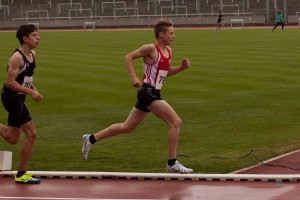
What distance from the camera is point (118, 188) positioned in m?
10.6

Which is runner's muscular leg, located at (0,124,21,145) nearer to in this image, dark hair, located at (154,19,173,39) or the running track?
the running track

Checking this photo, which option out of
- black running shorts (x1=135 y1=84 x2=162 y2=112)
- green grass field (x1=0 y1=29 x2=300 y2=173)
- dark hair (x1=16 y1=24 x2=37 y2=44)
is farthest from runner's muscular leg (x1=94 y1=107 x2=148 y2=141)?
dark hair (x1=16 y1=24 x2=37 y2=44)

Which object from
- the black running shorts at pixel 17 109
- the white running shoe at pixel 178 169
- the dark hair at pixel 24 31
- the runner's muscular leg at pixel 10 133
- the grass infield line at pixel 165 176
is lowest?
the grass infield line at pixel 165 176

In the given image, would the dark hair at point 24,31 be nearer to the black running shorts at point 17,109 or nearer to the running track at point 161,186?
the black running shorts at point 17,109

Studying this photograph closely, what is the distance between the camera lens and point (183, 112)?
1836cm

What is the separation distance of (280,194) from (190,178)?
146 centimetres

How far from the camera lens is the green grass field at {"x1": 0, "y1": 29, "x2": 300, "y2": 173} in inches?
510

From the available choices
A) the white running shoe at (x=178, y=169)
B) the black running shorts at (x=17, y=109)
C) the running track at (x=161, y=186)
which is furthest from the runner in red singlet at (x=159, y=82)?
the black running shorts at (x=17, y=109)

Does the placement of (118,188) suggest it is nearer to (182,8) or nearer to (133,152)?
(133,152)

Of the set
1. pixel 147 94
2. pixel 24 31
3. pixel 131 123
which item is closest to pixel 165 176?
pixel 131 123

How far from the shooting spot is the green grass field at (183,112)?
1295cm

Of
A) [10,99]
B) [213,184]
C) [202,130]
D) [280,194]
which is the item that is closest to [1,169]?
[10,99]

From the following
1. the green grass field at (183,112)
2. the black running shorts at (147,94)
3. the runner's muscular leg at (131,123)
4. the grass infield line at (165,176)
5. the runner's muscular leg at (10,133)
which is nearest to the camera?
the grass infield line at (165,176)

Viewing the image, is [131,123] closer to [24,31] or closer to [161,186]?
[161,186]
